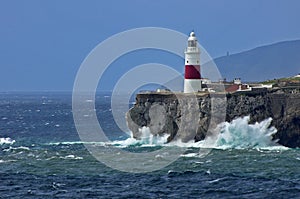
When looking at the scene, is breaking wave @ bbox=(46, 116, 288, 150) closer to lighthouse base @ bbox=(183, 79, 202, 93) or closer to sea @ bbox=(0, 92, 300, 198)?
sea @ bbox=(0, 92, 300, 198)

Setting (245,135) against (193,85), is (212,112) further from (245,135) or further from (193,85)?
(193,85)

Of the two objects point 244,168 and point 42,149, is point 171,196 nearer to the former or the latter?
point 244,168

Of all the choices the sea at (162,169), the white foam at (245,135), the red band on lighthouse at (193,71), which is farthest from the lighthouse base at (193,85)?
the white foam at (245,135)

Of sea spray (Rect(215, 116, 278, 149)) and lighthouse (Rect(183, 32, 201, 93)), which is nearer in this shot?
sea spray (Rect(215, 116, 278, 149))

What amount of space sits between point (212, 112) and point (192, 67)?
10122mm

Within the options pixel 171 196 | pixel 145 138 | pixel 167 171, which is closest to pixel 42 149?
pixel 145 138

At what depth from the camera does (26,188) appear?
5412 centimetres

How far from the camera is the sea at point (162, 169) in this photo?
52.2 meters

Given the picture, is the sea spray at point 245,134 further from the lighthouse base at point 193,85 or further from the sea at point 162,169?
the lighthouse base at point 193,85

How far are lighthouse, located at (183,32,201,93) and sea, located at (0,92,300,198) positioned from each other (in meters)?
9.18

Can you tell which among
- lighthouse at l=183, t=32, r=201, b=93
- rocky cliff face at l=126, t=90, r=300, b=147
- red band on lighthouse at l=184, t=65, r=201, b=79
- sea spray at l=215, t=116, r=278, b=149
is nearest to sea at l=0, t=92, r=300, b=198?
sea spray at l=215, t=116, r=278, b=149

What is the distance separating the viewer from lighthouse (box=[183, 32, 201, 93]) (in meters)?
90.6

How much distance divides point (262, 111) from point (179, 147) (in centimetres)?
1155

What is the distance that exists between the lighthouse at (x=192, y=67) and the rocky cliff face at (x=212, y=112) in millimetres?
3450
